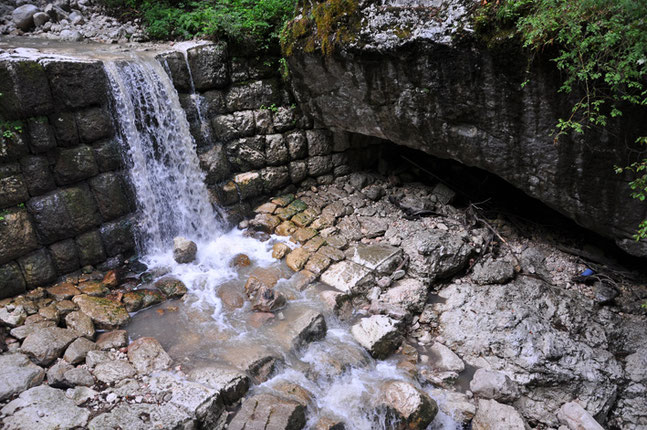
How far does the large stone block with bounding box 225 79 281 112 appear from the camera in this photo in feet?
23.6

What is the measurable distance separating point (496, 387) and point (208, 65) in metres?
6.47

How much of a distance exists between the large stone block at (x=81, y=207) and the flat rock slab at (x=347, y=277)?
3.63 m

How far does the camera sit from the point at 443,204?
7410 millimetres

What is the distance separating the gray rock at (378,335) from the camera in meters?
4.98

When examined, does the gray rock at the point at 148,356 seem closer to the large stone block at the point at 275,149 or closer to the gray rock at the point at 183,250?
the gray rock at the point at 183,250

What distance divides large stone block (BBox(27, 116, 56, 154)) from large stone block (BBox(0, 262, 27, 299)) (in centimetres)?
161

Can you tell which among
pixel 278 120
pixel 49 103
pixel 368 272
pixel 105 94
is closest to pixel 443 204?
pixel 368 272

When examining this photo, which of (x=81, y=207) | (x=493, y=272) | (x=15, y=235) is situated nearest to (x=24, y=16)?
(x=81, y=207)

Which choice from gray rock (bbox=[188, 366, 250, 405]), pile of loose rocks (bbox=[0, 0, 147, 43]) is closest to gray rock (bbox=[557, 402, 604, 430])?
gray rock (bbox=[188, 366, 250, 405])

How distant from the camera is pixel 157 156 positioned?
6.62 metres

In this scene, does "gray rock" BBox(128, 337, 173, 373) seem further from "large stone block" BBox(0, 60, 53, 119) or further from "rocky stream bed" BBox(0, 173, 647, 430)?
"large stone block" BBox(0, 60, 53, 119)

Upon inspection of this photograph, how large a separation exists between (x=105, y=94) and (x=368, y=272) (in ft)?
15.6

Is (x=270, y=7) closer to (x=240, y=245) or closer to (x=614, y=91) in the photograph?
(x=240, y=245)

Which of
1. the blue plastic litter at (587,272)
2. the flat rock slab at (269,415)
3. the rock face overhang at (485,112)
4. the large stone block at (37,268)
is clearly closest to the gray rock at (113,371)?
the flat rock slab at (269,415)
